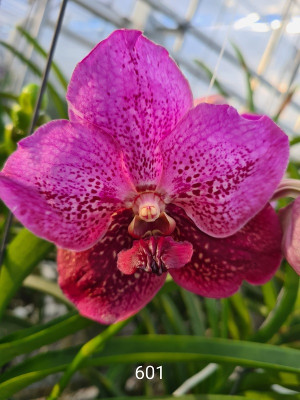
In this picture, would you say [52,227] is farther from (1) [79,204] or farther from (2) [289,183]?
(2) [289,183]

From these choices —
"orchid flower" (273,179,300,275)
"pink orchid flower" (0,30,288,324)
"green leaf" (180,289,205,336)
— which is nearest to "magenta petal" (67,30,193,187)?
"pink orchid flower" (0,30,288,324)

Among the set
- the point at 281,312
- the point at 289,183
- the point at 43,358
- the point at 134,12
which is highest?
the point at 134,12

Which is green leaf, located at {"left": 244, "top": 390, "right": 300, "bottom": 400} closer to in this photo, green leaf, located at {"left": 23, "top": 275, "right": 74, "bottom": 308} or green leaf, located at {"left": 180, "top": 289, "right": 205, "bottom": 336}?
green leaf, located at {"left": 180, "top": 289, "right": 205, "bottom": 336}

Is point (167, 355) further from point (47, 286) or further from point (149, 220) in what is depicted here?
point (47, 286)

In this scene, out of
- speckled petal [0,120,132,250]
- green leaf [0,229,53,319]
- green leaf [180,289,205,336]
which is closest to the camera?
speckled petal [0,120,132,250]

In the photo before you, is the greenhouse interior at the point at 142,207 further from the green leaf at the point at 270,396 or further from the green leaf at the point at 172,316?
the green leaf at the point at 172,316

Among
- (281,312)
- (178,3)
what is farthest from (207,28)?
(281,312)

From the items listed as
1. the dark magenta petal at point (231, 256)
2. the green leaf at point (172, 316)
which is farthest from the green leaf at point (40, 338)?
the green leaf at point (172, 316)
